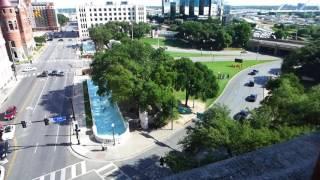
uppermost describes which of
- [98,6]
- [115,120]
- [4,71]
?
[98,6]

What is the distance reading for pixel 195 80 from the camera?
44188mm

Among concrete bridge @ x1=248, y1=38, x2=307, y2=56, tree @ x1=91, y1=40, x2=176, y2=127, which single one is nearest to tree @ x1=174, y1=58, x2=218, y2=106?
tree @ x1=91, y1=40, x2=176, y2=127

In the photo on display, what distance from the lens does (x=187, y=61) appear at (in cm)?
4575

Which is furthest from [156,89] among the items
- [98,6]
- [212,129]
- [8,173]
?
[98,6]

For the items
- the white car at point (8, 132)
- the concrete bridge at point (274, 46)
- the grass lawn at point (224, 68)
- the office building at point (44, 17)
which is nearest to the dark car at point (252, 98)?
the grass lawn at point (224, 68)

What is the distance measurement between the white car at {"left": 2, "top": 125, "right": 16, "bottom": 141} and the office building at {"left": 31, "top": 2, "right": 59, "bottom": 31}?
135628mm

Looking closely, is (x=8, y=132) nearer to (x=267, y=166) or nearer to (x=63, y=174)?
(x=63, y=174)

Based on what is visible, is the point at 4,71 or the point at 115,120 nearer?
the point at 115,120

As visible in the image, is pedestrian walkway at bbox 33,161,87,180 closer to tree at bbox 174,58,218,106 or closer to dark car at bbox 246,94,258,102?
tree at bbox 174,58,218,106

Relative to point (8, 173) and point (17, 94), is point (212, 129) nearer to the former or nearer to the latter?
point (8, 173)

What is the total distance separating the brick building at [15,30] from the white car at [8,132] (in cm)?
4948

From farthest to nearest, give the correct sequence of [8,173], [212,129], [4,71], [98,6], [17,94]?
1. [98,6]
2. [4,71]
3. [17,94]
4. [8,173]
5. [212,129]

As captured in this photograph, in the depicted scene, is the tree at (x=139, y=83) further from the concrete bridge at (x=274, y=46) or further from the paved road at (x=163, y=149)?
the concrete bridge at (x=274, y=46)

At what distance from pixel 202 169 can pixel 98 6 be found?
155122mm
